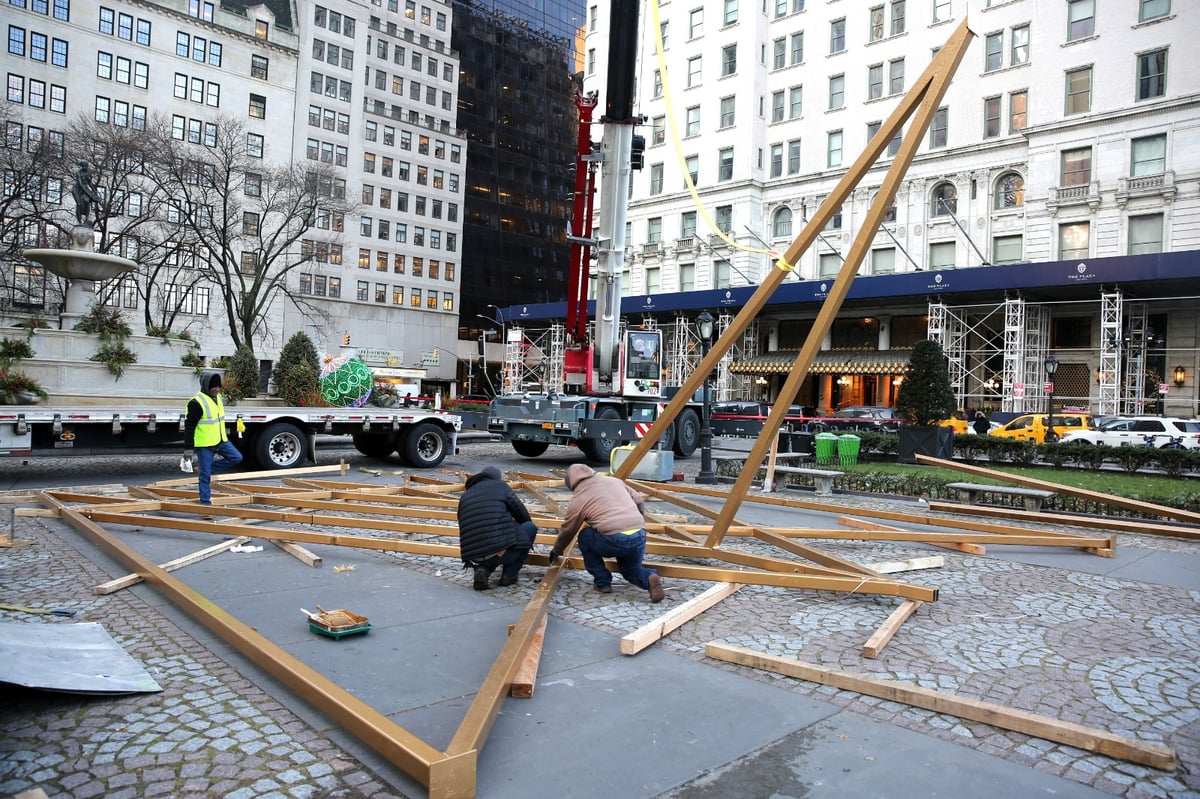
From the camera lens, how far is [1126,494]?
44.7 ft

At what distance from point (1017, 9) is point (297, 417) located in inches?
1678

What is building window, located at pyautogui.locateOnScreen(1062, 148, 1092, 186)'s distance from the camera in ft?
124

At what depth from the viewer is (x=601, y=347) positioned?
2038 cm

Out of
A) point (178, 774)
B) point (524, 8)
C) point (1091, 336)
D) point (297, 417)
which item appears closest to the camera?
point (178, 774)

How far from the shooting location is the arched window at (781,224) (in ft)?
163

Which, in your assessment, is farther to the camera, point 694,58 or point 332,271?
point 332,271

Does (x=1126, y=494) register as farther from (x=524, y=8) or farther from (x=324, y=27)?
(x=524, y=8)

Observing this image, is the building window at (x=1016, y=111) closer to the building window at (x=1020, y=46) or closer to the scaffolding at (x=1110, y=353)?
the building window at (x=1020, y=46)

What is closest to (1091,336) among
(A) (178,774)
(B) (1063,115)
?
(B) (1063,115)

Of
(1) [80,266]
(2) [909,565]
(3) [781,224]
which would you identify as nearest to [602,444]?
(2) [909,565]

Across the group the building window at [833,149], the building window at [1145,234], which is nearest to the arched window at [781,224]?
the building window at [833,149]

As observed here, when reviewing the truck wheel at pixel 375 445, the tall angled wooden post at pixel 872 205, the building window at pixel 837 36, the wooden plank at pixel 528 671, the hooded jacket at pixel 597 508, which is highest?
the building window at pixel 837 36

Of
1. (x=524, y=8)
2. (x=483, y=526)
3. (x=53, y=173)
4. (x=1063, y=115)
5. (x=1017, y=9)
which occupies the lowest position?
(x=483, y=526)

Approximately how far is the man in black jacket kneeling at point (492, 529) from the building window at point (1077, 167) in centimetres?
4002
